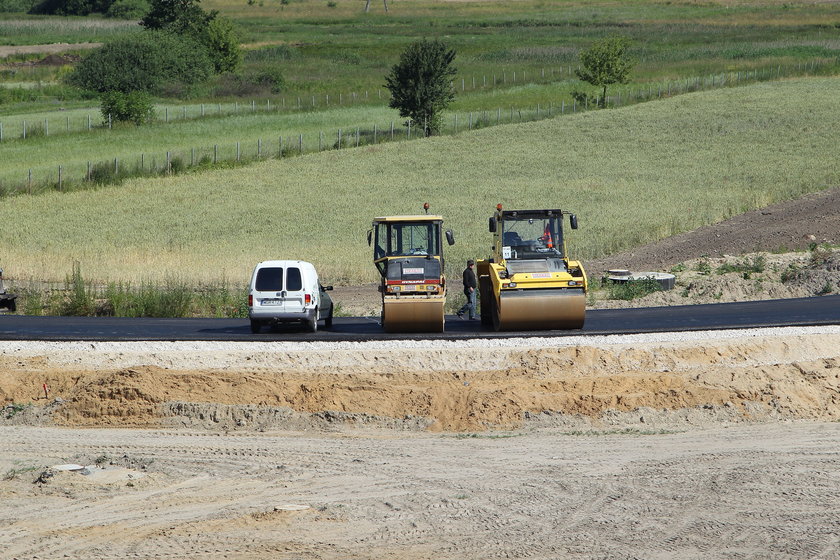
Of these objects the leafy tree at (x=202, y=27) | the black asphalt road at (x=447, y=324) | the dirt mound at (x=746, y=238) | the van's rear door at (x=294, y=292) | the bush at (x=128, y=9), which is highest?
the bush at (x=128, y=9)

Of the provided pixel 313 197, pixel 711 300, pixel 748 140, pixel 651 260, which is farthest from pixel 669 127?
pixel 711 300

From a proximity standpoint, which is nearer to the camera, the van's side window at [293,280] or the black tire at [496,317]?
the black tire at [496,317]

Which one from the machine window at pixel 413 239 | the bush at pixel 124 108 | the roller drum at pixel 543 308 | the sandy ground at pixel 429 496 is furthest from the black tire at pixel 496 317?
the bush at pixel 124 108

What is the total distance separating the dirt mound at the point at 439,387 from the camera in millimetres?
19984

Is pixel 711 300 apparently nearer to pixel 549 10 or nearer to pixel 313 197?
pixel 313 197

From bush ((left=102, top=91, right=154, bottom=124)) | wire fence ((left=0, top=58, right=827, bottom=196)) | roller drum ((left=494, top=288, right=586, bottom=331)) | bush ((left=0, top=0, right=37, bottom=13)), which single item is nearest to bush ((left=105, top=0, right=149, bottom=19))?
bush ((left=0, top=0, right=37, bottom=13))

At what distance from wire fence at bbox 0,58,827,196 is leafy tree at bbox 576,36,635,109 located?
130 cm

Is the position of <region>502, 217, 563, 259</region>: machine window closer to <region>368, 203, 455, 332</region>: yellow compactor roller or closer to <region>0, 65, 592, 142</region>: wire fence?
<region>368, 203, 455, 332</region>: yellow compactor roller

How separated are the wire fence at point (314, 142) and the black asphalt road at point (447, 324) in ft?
90.3

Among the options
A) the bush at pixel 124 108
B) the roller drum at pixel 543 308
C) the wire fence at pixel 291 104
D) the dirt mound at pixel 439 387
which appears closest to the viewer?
the dirt mound at pixel 439 387

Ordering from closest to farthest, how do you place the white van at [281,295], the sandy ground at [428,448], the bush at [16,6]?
the sandy ground at [428,448] < the white van at [281,295] < the bush at [16,6]

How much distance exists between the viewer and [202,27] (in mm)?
105750

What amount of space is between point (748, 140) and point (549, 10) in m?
Result: 110

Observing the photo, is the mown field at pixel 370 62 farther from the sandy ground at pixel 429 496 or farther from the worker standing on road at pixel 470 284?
the sandy ground at pixel 429 496
